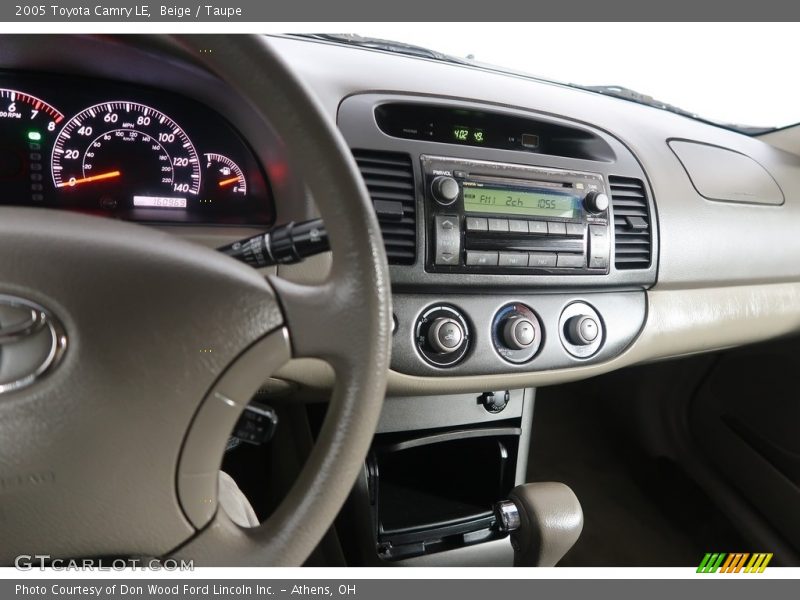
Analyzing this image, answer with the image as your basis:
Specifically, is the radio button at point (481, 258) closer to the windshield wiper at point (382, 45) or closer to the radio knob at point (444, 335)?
the radio knob at point (444, 335)

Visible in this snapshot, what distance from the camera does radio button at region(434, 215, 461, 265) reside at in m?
0.99

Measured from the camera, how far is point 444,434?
1.23m

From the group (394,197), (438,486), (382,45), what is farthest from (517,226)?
(438,486)

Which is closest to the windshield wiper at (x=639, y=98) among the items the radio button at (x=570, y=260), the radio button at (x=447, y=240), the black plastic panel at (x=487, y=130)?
the black plastic panel at (x=487, y=130)

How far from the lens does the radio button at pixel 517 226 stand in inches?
40.8

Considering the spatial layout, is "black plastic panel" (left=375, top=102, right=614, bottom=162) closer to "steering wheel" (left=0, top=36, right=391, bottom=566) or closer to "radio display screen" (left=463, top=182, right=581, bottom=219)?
"radio display screen" (left=463, top=182, right=581, bottom=219)

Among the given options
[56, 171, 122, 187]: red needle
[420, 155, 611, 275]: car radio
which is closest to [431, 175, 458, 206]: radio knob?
[420, 155, 611, 275]: car radio

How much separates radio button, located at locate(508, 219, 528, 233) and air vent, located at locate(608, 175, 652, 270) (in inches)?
8.2

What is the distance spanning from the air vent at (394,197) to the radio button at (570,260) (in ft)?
0.92

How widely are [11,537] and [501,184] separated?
0.83m

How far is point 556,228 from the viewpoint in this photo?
3.53 feet
